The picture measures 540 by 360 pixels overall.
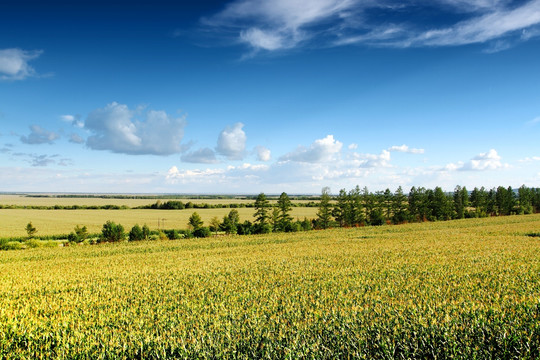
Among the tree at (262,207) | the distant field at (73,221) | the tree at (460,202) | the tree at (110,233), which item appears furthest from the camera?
the tree at (460,202)

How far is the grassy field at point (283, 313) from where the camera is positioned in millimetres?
7500

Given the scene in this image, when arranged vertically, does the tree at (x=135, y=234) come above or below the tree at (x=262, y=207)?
below

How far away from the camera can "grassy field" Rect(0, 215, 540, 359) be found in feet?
24.6

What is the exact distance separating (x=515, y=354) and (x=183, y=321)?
931cm

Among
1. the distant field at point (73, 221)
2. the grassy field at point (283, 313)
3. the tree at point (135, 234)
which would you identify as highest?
the grassy field at point (283, 313)

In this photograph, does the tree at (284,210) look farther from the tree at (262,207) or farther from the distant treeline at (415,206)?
the distant treeline at (415,206)

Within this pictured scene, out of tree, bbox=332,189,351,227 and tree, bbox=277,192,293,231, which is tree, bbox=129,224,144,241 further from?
tree, bbox=332,189,351,227

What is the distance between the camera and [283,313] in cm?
1058

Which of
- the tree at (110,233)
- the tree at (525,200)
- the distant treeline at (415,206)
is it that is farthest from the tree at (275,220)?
the tree at (525,200)

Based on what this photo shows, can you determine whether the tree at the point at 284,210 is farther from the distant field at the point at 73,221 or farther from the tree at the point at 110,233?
the tree at the point at 110,233

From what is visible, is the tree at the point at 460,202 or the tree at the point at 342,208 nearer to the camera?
the tree at the point at 342,208

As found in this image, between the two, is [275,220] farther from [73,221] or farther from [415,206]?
[73,221]

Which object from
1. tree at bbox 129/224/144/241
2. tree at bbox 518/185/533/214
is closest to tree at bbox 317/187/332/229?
Answer: tree at bbox 129/224/144/241

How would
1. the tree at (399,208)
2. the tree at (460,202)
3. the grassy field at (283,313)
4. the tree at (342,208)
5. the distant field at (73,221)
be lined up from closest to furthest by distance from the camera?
1. the grassy field at (283,313)
2. the distant field at (73,221)
3. the tree at (342,208)
4. the tree at (399,208)
5. the tree at (460,202)
